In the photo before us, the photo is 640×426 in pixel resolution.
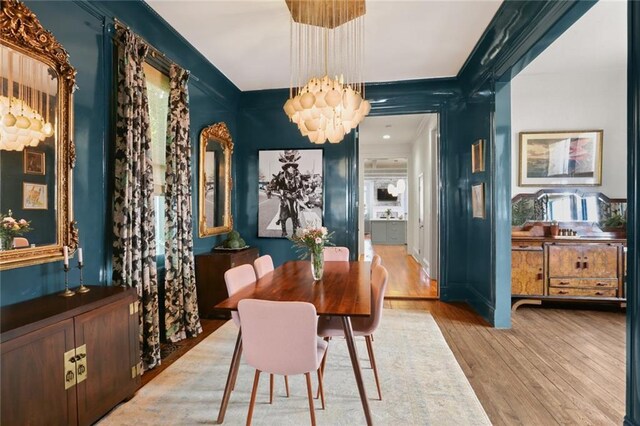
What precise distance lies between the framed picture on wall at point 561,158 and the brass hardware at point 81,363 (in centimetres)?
517

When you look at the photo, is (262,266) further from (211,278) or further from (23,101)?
(23,101)

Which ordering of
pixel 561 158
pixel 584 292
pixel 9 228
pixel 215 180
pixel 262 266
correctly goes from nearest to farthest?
pixel 9 228, pixel 262 266, pixel 584 292, pixel 215 180, pixel 561 158

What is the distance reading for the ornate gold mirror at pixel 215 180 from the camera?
407 centimetres

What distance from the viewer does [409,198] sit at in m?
8.76

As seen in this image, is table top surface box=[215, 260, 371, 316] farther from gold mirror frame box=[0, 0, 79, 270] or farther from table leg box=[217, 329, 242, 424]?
gold mirror frame box=[0, 0, 79, 270]

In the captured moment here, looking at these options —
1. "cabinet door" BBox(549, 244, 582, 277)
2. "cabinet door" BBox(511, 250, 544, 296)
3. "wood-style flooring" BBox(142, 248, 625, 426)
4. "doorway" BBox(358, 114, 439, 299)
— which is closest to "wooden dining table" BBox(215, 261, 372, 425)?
"wood-style flooring" BBox(142, 248, 625, 426)

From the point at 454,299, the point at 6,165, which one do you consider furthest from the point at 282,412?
the point at 454,299

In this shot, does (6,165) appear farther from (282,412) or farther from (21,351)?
(282,412)

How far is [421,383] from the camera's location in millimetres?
2430

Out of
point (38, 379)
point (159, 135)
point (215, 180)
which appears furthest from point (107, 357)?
point (215, 180)

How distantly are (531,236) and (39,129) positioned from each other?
16.8 feet

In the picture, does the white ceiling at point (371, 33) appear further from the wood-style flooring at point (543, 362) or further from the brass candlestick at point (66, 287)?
the wood-style flooring at point (543, 362)

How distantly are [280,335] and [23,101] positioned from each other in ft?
6.68

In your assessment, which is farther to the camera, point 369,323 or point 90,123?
point 90,123
